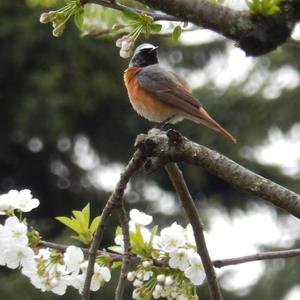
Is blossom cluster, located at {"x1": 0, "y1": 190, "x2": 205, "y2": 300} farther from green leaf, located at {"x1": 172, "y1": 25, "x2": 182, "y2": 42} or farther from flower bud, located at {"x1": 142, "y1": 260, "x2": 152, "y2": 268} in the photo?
green leaf, located at {"x1": 172, "y1": 25, "x2": 182, "y2": 42}

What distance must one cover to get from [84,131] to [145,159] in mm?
12728

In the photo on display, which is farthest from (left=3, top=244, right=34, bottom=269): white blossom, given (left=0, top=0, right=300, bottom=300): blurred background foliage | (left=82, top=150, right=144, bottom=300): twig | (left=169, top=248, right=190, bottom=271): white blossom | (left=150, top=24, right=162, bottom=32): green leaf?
(left=0, top=0, right=300, bottom=300): blurred background foliage

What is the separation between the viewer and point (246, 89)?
12383 millimetres

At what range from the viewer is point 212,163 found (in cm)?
218

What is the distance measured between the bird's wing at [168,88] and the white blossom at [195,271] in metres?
1.74

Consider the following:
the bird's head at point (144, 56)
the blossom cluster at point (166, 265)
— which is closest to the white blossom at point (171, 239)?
the blossom cluster at point (166, 265)

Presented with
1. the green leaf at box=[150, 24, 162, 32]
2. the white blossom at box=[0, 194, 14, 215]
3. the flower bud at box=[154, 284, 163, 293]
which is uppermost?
the green leaf at box=[150, 24, 162, 32]

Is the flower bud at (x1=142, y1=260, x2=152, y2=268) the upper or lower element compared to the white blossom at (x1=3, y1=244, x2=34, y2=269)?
upper

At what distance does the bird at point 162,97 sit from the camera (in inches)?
164

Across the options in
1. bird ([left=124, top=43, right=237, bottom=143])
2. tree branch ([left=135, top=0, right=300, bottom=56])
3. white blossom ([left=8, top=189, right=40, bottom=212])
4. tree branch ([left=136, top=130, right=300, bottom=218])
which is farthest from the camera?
bird ([left=124, top=43, right=237, bottom=143])

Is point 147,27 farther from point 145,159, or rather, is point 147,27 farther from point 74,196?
point 74,196

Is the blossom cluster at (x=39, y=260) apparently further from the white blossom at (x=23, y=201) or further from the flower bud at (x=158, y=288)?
the flower bud at (x=158, y=288)

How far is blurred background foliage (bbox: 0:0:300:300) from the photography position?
12.6 meters

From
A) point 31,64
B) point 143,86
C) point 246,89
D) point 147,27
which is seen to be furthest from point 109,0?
point 31,64
